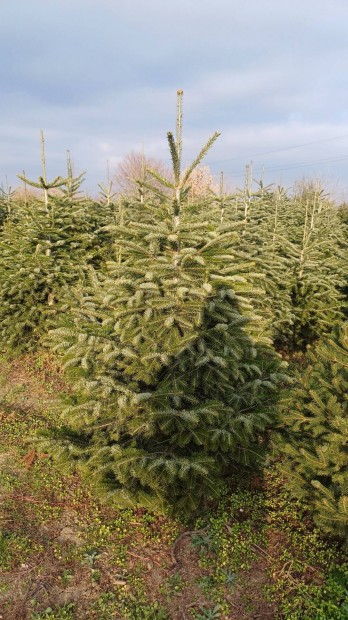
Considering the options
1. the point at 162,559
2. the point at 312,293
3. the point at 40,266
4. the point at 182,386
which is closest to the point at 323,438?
the point at 182,386

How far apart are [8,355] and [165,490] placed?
18.6 ft

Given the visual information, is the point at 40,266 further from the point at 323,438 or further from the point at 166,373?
the point at 323,438

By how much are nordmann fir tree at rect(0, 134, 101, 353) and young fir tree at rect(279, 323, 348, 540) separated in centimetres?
507

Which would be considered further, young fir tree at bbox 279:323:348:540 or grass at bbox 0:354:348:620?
grass at bbox 0:354:348:620

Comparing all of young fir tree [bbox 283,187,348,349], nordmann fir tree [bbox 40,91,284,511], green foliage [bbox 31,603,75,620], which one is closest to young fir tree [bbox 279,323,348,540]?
nordmann fir tree [bbox 40,91,284,511]

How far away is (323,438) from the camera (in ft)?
11.4

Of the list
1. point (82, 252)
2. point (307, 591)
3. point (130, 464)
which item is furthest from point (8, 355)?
point (307, 591)

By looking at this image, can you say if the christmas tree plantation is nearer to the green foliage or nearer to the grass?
the grass

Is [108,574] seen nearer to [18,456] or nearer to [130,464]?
[130,464]

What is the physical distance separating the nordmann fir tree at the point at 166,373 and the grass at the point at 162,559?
1.69 ft

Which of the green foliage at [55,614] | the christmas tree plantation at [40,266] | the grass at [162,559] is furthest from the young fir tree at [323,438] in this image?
the christmas tree plantation at [40,266]

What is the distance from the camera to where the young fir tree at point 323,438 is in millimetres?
3275

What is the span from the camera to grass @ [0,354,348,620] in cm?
339

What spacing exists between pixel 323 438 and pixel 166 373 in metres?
1.64
